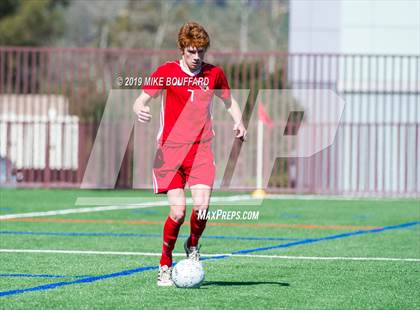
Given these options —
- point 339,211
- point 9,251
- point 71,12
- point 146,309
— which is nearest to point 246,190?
point 339,211

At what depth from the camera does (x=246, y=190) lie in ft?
90.0

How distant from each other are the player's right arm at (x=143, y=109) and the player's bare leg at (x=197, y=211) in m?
0.80

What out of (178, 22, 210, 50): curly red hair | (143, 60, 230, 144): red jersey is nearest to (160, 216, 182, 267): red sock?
(143, 60, 230, 144): red jersey

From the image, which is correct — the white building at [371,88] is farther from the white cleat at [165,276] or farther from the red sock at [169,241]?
the white cleat at [165,276]

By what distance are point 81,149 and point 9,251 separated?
14926mm

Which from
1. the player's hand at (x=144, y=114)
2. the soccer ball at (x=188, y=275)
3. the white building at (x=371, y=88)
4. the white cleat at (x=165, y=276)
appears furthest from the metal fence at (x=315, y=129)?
the soccer ball at (x=188, y=275)

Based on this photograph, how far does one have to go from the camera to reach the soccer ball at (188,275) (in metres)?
8.85

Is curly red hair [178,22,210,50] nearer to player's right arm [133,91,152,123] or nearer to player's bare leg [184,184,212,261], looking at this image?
player's right arm [133,91,152,123]

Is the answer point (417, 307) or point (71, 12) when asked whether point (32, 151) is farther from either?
point (71, 12)

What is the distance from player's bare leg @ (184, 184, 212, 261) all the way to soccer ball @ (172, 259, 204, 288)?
0.56 metres

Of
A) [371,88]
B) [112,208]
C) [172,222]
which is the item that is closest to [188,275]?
[172,222]

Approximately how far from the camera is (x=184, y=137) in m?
9.58

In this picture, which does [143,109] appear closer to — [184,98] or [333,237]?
[184,98]

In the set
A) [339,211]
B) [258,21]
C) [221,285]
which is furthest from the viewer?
[258,21]
